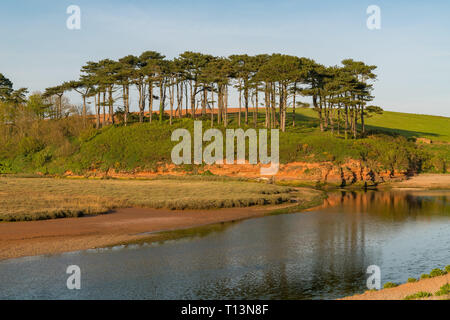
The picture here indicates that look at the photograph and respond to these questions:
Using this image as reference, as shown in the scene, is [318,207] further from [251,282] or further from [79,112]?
[79,112]

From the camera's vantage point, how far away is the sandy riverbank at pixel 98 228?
24.9 meters

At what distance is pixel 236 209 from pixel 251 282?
827 inches

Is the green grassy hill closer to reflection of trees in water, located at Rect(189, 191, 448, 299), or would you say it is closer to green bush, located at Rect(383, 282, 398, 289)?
reflection of trees in water, located at Rect(189, 191, 448, 299)

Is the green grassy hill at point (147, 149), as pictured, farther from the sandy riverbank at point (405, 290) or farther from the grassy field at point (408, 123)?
the sandy riverbank at point (405, 290)

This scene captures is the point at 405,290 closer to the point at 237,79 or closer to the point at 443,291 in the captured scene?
the point at 443,291

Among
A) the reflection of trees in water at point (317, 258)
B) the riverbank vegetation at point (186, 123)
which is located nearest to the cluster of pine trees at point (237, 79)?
the riverbank vegetation at point (186, 123)
